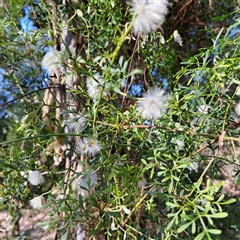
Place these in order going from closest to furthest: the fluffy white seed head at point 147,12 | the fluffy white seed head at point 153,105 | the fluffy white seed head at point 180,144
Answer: the fluffy white seed head at point 147,12
the fluffy white seed head at point 153,105
the fluffy white seed head at point 180,144

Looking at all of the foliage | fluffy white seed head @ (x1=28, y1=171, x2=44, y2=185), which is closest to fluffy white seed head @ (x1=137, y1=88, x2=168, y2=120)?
the foliage

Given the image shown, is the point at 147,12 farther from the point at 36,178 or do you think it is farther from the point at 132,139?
the point at 36,178

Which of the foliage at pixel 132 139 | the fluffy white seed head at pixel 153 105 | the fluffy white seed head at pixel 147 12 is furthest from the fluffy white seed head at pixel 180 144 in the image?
the fluffy white seed head at pixel 147 12

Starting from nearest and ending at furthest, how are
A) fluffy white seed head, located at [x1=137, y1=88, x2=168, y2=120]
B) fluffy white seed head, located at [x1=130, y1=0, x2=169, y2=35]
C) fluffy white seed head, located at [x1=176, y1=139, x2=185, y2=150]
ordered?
fluffy white seed head, located at [x1=130, y1=0, x2=169, y2=35], fluffy white seed head, located at [x1=137, y1=88, x2=168, y2=120], fluffy white seed head, located at [x1=176, y1=139, x2=185, y2=150]

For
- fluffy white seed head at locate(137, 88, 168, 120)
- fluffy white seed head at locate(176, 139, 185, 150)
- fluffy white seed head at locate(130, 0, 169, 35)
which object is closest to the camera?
fluffy white seed head at locate(130, 0, 169, 35)

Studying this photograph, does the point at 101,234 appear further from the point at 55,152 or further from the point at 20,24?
the point at 20,24

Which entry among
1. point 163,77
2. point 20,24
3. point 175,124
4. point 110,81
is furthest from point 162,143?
point 20,24

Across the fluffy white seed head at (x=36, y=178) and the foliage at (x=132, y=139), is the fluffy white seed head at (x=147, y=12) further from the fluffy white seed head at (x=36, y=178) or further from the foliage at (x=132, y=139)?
the fluffy white seed head at (x=36, y=178)

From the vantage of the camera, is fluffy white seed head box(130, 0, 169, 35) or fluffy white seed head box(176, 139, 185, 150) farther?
fluffy white seed head box(176, 139, 185, 150)

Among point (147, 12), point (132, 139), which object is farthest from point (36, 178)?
point (147, 12)

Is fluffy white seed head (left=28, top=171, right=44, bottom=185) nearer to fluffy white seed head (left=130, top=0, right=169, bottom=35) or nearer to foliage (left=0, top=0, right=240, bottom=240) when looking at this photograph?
foliage (left=0, top=0, right=240, bottom=240)

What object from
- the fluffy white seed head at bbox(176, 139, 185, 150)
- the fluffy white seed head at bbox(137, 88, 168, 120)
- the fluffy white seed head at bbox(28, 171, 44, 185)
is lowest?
the fluffy white seed head at bbox(176, 139, 185, 150)

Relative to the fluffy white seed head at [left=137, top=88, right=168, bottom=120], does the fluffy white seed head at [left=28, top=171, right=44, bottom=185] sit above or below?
above

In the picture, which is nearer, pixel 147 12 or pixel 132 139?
pixel 147 12
